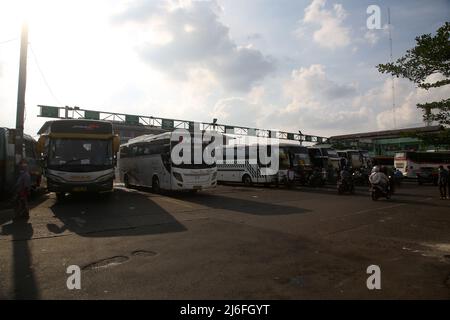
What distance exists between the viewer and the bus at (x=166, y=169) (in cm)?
1714

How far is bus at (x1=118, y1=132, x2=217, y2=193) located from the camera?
56.2ft

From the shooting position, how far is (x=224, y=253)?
6.91m

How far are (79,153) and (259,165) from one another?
43.5 ft

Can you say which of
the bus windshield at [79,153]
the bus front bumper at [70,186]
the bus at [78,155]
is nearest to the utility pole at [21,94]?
the bus at [78,155]

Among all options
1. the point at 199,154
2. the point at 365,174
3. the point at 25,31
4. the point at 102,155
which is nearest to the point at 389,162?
the point at 365,174

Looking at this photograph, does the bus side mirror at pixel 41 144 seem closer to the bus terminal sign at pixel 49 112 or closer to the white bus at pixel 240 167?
the white bus at pixel 240 167

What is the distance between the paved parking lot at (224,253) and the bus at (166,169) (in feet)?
15.2

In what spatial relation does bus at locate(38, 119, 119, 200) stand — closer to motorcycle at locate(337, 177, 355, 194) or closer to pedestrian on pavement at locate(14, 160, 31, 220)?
pedestrian on pavement at locate(14, 160, 31, 220)

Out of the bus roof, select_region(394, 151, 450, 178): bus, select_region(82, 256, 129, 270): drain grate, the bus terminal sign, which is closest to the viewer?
select_region(82, 256, 129, 270): drain grate

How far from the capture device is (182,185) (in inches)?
674

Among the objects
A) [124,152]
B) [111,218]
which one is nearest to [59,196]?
[111,218]

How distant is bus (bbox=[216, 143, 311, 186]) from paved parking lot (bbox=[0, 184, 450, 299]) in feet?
37.9

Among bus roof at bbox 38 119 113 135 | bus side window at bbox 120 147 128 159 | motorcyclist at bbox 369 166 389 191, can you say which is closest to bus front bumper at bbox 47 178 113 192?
bus roof at bbox 38 119 113 135
